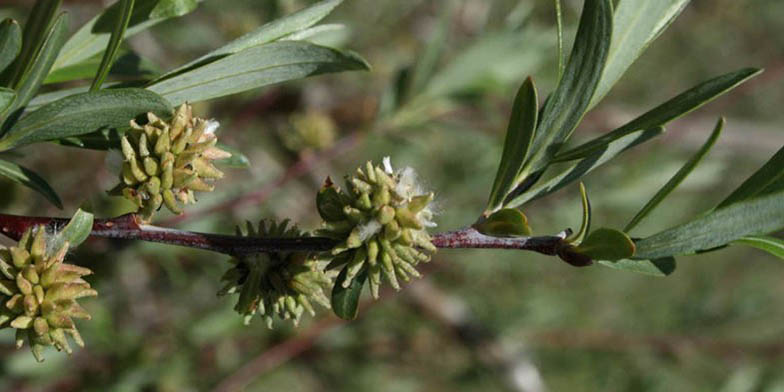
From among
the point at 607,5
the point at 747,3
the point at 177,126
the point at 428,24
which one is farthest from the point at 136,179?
the point at 747,3

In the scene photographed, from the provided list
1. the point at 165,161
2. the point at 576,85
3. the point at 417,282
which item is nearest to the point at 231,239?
the point at 165,161


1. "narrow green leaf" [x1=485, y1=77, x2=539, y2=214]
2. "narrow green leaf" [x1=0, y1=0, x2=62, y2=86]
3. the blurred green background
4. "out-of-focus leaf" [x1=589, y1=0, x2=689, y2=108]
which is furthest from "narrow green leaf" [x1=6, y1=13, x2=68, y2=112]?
the blurred green background

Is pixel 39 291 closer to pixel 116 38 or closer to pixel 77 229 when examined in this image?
pixel 77 229

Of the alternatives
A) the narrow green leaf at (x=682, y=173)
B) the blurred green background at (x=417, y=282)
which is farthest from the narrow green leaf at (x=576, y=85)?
the blurred green background at (x=417, y=282)

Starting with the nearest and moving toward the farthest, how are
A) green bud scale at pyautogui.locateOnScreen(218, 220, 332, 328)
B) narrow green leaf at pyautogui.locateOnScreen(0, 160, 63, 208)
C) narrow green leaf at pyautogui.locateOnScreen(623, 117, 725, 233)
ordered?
1. narrow green leaf at pyautogui.locateOnScreen(623, 117, 725, 233)
2. narrow green leaf at pyautogui.locateOnScreen(0, 160, 63, 208)
3. green bud scale at pyautogui.locateOnScreen(218, 220, 332, 328)

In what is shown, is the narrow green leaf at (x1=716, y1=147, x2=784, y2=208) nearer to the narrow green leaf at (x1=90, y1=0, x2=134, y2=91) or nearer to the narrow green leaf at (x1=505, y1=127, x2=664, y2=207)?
the narrow green leaf at (x1=505, y1=127, x2=664, y2=207)
